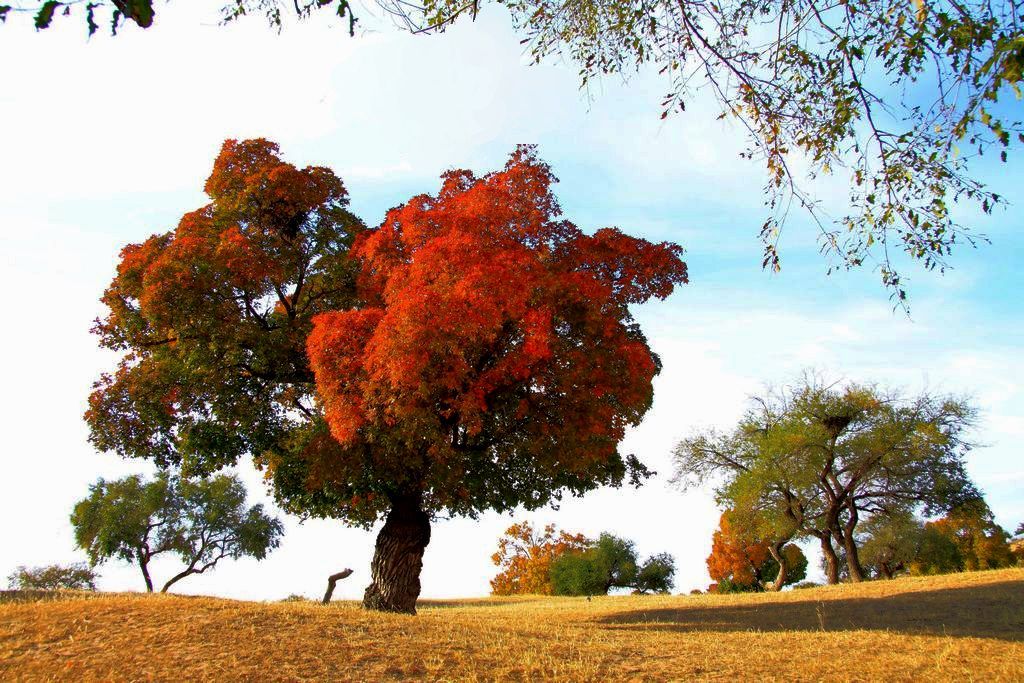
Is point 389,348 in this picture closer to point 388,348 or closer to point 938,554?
point 388,348

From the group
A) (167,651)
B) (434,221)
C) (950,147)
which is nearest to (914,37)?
(950,147)

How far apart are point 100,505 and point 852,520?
117ft

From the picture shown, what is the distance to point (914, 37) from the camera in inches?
352

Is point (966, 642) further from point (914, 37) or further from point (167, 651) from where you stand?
point (167, 651)

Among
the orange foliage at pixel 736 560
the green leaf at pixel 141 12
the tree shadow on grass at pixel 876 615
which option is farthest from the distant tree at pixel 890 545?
the green leaf at pixel 141 12

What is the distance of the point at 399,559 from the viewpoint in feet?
60.4

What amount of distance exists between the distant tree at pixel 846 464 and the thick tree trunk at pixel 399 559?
67.7 feet

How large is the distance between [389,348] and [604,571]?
31.9m

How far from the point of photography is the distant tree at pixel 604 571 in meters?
42.8

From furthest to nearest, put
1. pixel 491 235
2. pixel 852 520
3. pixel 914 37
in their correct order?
pixel 852 520 → pixel 491 235 → pixel 914 37

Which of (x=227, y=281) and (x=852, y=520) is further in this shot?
(x=852, y=520)

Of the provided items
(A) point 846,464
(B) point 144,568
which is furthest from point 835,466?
(B) point 144,568

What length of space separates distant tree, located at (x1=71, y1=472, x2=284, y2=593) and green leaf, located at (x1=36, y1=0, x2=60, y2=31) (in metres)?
35.1

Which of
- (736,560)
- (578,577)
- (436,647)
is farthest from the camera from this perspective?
(736,560)
